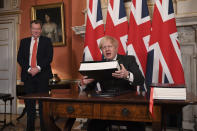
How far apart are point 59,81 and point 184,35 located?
2.80 metres

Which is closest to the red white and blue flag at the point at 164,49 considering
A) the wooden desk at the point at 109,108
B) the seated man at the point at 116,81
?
the seated man at the point at 116,81

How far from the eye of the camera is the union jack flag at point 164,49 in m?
3.28

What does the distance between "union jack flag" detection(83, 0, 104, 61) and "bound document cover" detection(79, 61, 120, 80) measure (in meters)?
2.03

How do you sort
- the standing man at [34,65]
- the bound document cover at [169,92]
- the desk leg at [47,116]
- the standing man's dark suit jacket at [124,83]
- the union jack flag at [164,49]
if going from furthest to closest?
the union jack flag at [164,49] < the standing man at [34,65] < the standing man's dark suit jacket at [124,83] < the desk leg at [47,116] < the bound document cover at [169,92]

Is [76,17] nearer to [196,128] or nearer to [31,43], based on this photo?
[31,43]

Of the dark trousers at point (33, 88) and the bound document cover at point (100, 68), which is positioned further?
the dark trousers at point (33, 88)

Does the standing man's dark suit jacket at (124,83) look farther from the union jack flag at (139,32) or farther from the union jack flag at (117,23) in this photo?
the union jack flag at (117,23)

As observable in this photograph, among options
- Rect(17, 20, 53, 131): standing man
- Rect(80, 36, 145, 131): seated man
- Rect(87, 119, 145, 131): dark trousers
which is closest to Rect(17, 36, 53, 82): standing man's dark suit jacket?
Rect(17, 20, 53, 131): standing man

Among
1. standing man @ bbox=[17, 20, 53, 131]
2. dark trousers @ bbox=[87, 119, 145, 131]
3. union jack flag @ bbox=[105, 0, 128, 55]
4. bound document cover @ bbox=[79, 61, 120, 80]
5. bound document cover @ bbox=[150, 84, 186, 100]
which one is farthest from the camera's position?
union jack flag @ bbox=[105, 0, 128, 55]

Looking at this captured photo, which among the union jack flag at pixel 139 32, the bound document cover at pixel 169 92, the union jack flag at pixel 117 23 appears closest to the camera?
the bound document cover at pixel 169 92

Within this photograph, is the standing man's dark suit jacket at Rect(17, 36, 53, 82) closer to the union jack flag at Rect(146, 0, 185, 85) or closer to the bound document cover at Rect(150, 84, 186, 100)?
the union jack flag at Rect(146, 0, 185, 85)

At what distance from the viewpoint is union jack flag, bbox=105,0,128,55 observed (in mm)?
3654

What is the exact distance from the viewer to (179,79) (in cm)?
323

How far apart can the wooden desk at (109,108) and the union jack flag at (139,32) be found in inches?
76.6
